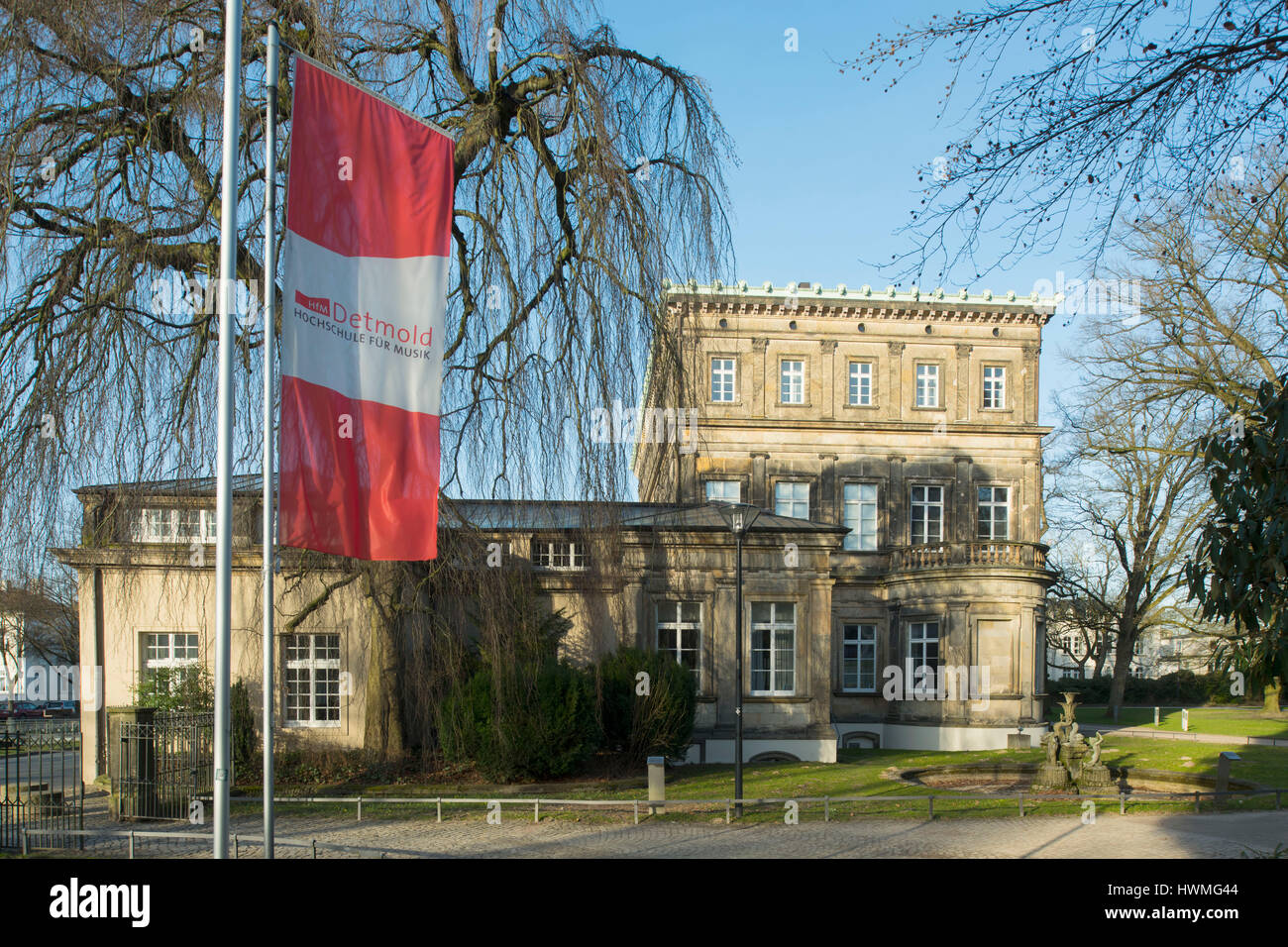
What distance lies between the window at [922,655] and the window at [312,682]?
2052 cm

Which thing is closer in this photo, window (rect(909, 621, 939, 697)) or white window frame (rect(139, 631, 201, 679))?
white window frame (rect(139, 631, 201, 679))

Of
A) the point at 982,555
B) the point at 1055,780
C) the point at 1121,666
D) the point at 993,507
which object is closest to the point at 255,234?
the point at 1055,780

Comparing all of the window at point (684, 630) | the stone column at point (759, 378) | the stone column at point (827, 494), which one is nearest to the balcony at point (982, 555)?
the stone column at point (827, 494)

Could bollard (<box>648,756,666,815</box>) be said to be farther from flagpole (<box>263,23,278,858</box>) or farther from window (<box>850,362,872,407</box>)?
window (<box>850,362,872,407</box>)

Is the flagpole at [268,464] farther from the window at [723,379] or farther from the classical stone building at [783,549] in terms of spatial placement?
the window at [723,379]

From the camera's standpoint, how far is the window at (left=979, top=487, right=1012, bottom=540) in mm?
41125

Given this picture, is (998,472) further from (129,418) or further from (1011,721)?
(129,418)

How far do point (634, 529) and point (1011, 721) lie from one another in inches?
708

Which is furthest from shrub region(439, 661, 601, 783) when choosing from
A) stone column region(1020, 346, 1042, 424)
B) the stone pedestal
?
stone column region(1020, 346, 1042, 424)

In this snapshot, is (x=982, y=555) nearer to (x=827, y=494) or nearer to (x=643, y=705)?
(x=827, y=494)

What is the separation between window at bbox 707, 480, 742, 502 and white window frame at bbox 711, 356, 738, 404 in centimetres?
342
